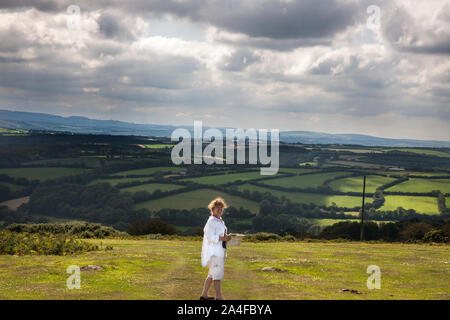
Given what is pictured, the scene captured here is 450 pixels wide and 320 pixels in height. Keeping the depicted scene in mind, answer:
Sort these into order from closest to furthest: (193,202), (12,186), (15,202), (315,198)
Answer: (193,202) → (315,198) → (15,202) → (12,186)

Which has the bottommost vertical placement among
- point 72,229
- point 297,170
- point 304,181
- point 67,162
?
point 304,181

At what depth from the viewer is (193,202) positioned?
92.9 meters

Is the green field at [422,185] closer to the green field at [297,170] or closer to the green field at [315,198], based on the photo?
the green field at [315,198]

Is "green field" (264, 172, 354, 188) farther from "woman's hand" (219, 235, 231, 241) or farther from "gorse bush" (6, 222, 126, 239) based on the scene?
"woman's hand" (219, 235, 231, 241)

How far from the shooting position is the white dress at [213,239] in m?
12.0

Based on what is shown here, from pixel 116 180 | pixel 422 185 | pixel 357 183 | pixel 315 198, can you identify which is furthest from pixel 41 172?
pixel 422 185

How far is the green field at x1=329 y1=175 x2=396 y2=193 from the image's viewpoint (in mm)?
109750

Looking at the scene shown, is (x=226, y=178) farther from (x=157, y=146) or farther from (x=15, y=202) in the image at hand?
(x=157, y=146)

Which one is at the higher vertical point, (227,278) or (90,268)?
(227,278)

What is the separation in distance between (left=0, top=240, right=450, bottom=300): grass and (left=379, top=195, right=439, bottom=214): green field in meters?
74.2

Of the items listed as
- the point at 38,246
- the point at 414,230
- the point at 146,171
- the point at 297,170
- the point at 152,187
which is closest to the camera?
the point at 38,246

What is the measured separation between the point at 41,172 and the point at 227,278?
112 metres
